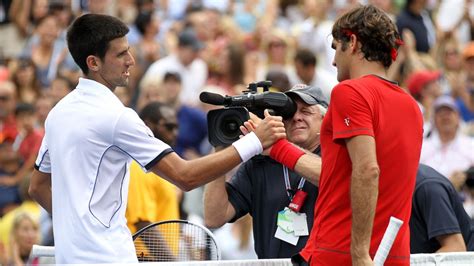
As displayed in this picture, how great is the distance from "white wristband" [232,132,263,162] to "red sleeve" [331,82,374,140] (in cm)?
61

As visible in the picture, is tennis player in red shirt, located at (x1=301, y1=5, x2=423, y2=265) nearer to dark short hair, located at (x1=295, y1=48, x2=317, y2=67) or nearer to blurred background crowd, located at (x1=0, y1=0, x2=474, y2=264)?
blurred background crowd, located at (x1=0, y1=0, x2=474, y2=264)

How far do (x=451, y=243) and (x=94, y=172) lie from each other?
79.4 inches

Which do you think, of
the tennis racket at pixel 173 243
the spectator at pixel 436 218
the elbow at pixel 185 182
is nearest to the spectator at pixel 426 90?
the spectator at pixel 436 218

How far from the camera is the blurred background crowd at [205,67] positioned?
1055 centimetres

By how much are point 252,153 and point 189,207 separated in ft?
17.7

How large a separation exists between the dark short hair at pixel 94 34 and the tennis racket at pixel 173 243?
986mm

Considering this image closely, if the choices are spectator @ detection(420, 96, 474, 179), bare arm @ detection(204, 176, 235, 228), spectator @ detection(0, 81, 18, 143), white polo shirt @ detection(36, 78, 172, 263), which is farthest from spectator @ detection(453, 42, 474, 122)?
white polo shirt @ detection(36, 78, 172, 263)

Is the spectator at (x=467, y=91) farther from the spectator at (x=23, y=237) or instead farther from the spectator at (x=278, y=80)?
the spectator at (x=23, y=237)

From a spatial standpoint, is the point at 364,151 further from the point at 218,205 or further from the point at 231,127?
the point at 218,205

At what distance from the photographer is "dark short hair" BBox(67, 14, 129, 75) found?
5.52 metres

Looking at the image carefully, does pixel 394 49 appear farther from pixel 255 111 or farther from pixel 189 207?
pixel 189 207

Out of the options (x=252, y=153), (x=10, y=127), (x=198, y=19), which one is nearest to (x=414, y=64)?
(x=198, y=19)

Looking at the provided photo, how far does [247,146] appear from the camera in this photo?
214 inches

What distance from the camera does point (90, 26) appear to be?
18.1 feet
